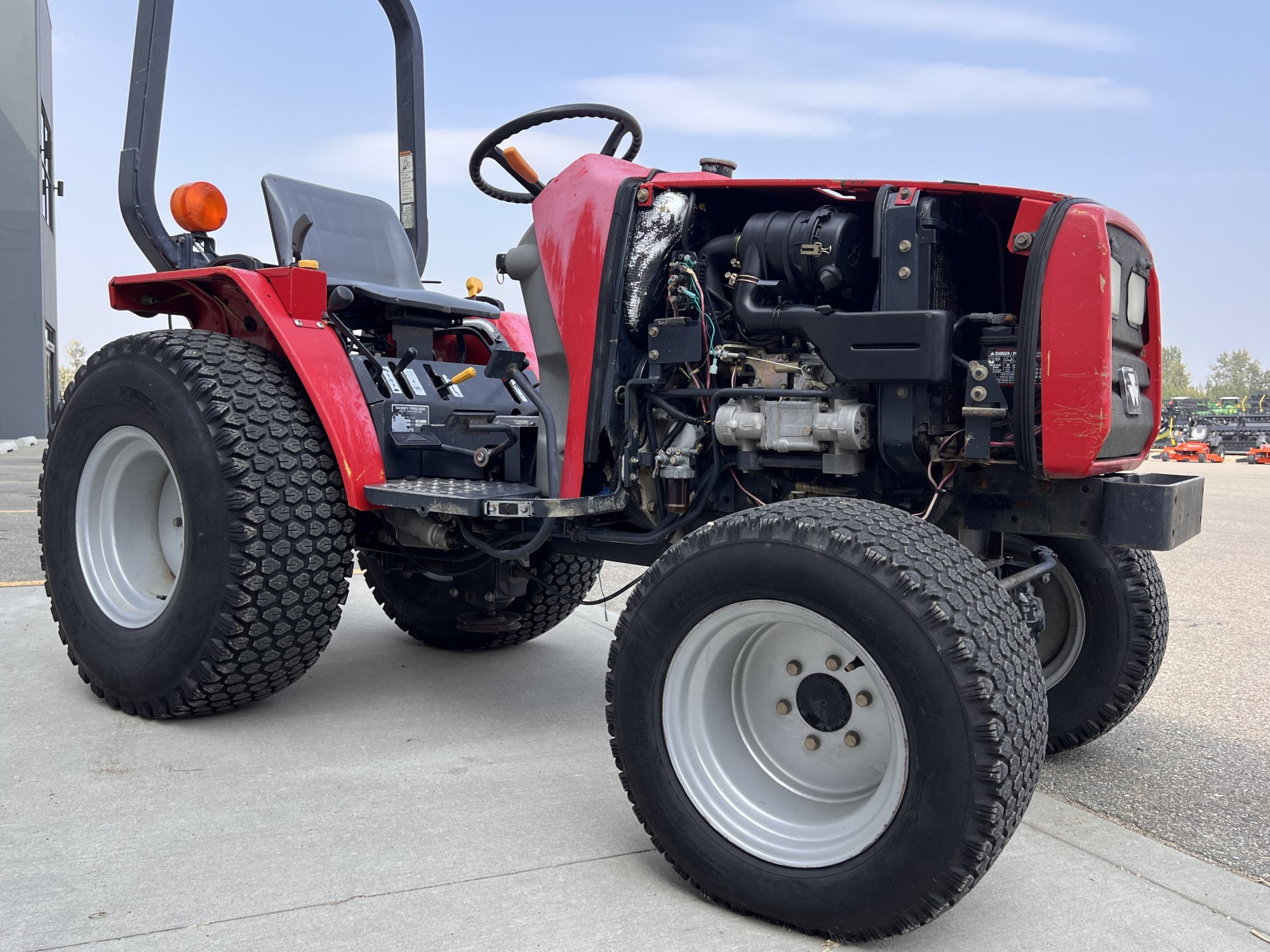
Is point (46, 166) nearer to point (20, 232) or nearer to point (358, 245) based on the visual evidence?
point (20, 232)

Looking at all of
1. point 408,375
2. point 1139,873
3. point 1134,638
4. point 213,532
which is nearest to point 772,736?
point 1139,873

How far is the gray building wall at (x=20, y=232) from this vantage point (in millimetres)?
26391

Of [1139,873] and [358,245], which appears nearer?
[1139,873]

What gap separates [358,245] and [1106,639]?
9.78 ft

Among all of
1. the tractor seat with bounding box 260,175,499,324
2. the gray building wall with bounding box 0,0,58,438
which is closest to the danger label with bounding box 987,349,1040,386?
the tractor seat with bounding box 260,175,499,324

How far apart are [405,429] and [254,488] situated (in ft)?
1.78

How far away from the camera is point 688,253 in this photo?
9.02 ft

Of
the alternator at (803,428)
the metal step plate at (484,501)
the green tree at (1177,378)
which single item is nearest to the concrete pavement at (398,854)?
the metal step plate at (484,501)

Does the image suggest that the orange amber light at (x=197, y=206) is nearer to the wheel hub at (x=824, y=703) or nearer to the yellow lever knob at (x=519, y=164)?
the yellow lever knob at (x=519, y=164)

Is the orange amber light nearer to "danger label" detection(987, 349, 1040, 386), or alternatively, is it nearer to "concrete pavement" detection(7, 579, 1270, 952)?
"concrete pavement" detection(7, 579, 1270, 952)

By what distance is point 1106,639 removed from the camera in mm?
3012

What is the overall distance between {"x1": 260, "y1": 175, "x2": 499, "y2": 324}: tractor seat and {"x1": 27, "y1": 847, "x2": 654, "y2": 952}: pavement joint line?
211 centimetres

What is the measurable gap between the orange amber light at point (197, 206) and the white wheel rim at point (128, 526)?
0.72 m

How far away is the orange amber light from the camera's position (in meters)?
3.49
